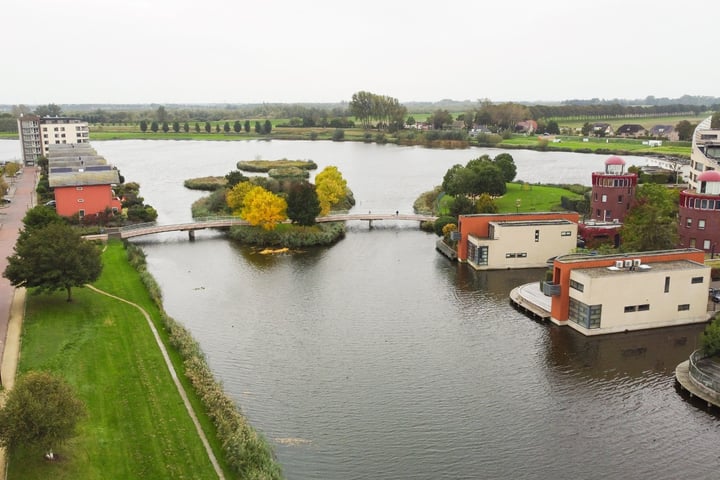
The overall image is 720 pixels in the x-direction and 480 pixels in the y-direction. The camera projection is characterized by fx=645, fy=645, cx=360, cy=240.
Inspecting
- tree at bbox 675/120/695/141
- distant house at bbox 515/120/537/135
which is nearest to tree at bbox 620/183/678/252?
tree at bbox 675/120/695/141

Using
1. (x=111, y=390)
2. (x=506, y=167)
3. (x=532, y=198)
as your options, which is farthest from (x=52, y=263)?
(x=506, y=167)

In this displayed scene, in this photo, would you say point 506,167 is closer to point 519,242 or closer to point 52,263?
point 519,242

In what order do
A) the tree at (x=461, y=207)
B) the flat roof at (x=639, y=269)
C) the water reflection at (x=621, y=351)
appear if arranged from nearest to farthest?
the water reflection at (x=621, y=351) → the flat roof at (x=639, y=269) → the tree at (x=461, y=207)

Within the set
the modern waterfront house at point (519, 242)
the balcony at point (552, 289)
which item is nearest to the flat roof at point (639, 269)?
the balcony at point (552, 289)

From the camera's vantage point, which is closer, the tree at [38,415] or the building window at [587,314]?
the tree at [38,415]

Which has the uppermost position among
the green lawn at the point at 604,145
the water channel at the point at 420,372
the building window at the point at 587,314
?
the green lawn at the point at 604,145

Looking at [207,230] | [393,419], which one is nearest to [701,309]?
[393,419]

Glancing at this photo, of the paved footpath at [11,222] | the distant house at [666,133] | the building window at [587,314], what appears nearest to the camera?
the paved footpath at [11,222]

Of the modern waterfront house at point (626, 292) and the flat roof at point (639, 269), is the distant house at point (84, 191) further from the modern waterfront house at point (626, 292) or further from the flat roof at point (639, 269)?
the flat roof at point (639, 269)
